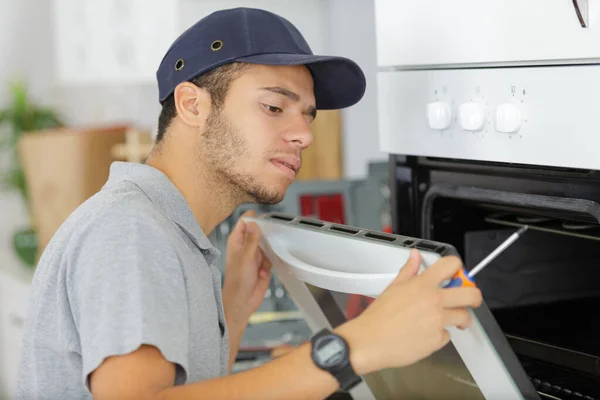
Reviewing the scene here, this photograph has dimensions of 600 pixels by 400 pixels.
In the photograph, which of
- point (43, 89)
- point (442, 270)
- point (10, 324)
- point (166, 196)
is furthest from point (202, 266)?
point (43, 89)

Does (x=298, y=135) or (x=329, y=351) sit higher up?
(x=298, y=135)

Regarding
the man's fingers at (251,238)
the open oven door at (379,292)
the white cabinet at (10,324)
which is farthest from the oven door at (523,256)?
the white cabinet at (10,324)

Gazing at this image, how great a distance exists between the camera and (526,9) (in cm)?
104

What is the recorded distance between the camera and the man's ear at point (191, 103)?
120 cm

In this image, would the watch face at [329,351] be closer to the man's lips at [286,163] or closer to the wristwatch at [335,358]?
the wristwatch at [335,358]

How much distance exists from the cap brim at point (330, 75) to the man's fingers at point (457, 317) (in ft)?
1.27

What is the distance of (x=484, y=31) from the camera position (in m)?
1.10

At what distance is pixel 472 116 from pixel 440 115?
2.6 inches

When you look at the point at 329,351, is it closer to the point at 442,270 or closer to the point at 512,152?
the point at 442,270

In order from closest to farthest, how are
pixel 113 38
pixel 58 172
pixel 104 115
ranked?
pixel 58 172 → pixel 113 38 → pixel 104 115

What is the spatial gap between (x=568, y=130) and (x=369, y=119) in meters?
1.40

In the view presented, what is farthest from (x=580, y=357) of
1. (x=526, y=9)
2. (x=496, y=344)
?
(x=526, y=9)

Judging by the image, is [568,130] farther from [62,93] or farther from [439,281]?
[62,93]

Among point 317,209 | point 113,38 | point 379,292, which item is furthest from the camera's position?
point 113,38
